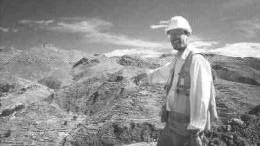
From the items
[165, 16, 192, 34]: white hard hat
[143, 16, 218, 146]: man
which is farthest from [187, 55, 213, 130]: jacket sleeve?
[165, 16, 192, 34]: white hard hat

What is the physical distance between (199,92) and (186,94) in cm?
19

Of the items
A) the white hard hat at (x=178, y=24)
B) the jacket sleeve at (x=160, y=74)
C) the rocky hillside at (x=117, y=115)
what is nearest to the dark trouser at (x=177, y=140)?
the jacket sleeve at (x=160, y=74)

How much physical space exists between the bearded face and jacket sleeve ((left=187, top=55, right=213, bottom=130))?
0.23m

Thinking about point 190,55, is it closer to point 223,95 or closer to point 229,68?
point 223,95

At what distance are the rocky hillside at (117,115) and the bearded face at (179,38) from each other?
856 mm

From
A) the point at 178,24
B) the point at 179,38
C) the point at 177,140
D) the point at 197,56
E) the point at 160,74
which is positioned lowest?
the point at 177,140

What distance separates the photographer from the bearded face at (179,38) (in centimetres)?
267

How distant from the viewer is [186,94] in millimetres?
2582

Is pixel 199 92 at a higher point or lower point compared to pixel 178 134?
higher

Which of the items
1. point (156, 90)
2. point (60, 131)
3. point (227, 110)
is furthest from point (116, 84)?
point (227, 110)

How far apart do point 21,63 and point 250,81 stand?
294 feet

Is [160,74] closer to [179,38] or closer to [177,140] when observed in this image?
[179,38]

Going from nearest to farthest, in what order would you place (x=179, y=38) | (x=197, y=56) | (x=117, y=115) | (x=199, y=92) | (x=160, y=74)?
(x=199, y=92) < (x=197, y=56) < (x=179, y=38) < (x=160, y=74) < (x=117, y=115)

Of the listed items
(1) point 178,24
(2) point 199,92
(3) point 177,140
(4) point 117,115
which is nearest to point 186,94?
(2) point 199,92
